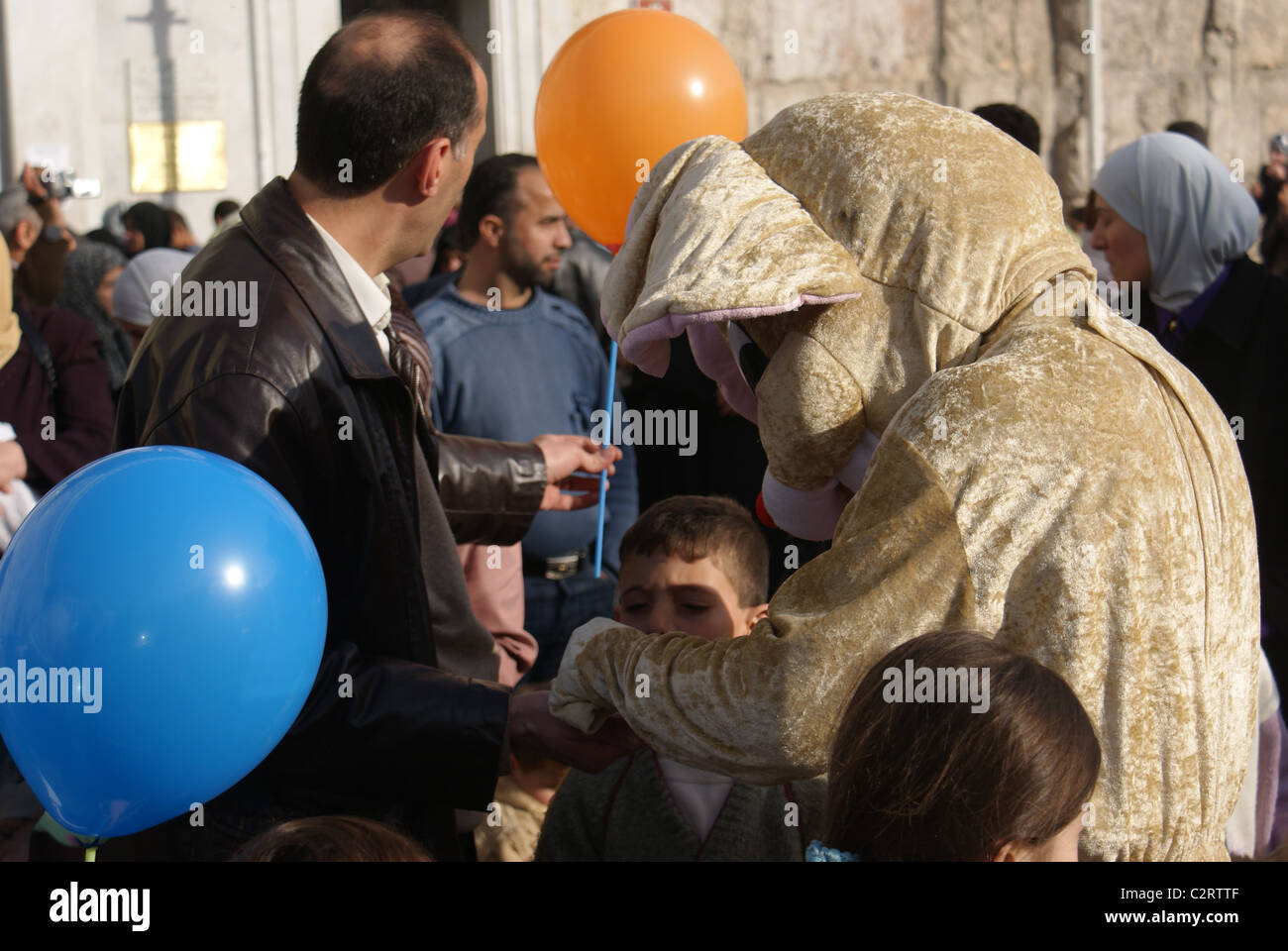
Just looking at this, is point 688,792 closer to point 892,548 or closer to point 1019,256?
point 892,548

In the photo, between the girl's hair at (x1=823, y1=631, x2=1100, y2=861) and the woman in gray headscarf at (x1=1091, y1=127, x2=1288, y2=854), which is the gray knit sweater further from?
the woman in gray headscarf at (x1=1091, y1=127, x2=1288, y2=854)

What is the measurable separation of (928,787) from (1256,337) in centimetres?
277

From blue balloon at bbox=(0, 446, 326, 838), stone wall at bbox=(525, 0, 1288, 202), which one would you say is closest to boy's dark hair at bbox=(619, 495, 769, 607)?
blue balloon at bbox=(0, 446, 326, 838)

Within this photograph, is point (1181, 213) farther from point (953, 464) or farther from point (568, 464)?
point (953, 464)

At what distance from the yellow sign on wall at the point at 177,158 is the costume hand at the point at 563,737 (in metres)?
7.79

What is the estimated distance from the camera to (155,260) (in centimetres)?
545

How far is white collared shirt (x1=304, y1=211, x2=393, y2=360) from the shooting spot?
2.34 meters

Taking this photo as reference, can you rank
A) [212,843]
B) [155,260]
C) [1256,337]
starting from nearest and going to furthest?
[212,843] < [1256,337] < [155,260]

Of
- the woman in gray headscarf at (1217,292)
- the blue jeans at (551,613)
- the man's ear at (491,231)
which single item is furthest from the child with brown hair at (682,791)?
the man's ear at (491,231)

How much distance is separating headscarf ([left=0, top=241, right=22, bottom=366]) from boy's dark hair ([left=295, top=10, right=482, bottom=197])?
1.75 m

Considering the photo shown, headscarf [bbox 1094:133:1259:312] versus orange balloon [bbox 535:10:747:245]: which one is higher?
orange balloon [bbox 535:10:747:245]

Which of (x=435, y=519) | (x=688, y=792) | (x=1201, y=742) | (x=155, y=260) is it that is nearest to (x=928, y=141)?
(x=1201, y=742)

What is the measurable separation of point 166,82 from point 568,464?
7143mm

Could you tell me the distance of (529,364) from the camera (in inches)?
175
